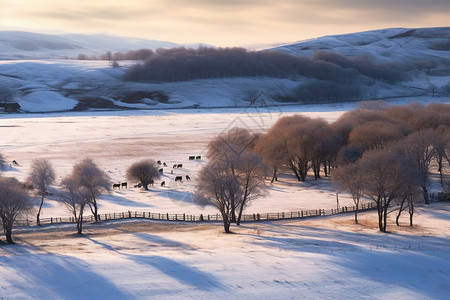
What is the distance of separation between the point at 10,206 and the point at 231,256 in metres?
16.0

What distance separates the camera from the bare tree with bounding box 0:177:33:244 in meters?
32.9

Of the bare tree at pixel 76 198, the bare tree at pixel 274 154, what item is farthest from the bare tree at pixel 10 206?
the bare tree at pixel 274 154

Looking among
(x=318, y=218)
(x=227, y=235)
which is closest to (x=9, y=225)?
(x=227, y=235)

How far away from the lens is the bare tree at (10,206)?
32875mm

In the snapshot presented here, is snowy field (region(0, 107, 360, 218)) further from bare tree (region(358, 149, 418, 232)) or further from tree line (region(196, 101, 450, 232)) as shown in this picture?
bare tree (region(358, 149, 418, 232))

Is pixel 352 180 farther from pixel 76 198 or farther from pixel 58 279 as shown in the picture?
pixel 58 279

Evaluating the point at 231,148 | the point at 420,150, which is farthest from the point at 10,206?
the point at 420,150

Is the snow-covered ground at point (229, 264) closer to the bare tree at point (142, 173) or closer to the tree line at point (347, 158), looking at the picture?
the tree line at point (347, 158)

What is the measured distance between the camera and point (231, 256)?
2750cm

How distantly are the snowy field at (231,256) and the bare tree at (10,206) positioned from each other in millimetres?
1635

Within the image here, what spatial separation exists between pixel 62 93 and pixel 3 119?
1840 inches

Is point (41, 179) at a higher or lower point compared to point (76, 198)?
higher

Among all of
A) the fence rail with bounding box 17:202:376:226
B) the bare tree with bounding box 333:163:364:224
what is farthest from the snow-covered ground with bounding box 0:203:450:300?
the fence rail with bounding box 17:202:376:226

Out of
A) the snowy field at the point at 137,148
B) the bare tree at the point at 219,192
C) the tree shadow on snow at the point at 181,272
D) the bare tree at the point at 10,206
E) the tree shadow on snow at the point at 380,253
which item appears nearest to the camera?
the tree shadow on snow at the point at 181,272
